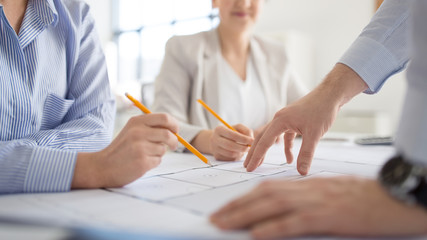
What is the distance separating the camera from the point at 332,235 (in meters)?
0.36

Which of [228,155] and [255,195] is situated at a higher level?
[255,195]

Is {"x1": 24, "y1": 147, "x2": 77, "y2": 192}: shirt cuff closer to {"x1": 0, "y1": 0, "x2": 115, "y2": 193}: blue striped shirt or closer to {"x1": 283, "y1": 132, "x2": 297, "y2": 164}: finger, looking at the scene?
{"x1": 0, "y1": 0, "x2": 115, "y2": 193}: blue striped shirt

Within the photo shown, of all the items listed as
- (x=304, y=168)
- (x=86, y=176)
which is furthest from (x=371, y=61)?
(x=86, y=176)

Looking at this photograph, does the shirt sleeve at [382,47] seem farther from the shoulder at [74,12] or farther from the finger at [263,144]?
the shoulder at [74,12]

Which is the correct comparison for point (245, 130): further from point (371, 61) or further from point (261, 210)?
point (261, 210)

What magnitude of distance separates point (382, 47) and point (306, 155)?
314 millimetres

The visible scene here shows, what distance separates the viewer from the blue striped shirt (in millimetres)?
586

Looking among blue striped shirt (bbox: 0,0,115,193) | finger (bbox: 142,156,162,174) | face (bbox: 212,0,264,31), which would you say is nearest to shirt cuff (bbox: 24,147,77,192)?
blue striped shirt (bbox: 0,0,115,193)

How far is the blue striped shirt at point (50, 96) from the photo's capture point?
59cm

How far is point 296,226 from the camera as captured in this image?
13.8 inches

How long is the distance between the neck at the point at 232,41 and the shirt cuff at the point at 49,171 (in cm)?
104

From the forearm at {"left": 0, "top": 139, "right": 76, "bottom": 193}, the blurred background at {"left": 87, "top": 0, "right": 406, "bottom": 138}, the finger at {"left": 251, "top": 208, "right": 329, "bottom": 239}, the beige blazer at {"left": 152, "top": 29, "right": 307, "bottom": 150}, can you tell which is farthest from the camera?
the blurred background at {"left": 87, "top": 0, "right": 406, "bottom": 138}

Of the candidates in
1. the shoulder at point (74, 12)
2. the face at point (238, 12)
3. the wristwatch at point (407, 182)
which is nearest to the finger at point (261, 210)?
the wristwatch at point (407, 182)

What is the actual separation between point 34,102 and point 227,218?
59 cm
